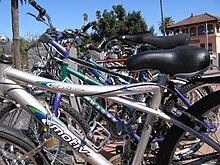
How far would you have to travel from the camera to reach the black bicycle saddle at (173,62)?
5.79ft

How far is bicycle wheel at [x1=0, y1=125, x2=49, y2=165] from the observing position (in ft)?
6.24

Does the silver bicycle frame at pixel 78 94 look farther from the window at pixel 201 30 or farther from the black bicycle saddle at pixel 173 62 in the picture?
the window at pixel 201 30

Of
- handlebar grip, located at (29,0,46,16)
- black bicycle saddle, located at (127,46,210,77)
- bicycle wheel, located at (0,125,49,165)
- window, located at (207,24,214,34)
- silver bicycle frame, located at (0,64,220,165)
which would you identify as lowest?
bicycle wheel, located at (0,125,49,165)

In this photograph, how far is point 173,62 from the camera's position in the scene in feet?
5.79

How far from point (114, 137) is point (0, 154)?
83cm

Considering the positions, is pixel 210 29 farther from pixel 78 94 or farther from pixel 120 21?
pixel 78 94

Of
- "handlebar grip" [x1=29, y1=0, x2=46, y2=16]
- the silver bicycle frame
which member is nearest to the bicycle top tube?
the silver bicycle frame

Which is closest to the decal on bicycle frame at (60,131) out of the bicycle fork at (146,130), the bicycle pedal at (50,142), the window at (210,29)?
the bicycle pedal at (50,142)

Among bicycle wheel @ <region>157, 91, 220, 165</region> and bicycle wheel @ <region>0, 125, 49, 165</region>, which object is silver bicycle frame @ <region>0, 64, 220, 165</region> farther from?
bicycle wheel @ <region>0, 125, 49, 165</region>

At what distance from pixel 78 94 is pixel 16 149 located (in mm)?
550

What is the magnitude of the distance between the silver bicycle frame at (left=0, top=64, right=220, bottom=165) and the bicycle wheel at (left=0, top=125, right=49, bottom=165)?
183mm

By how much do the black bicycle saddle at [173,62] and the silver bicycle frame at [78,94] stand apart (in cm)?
13

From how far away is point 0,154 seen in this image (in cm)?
208

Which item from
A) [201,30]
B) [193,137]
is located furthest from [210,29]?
[193,137]
